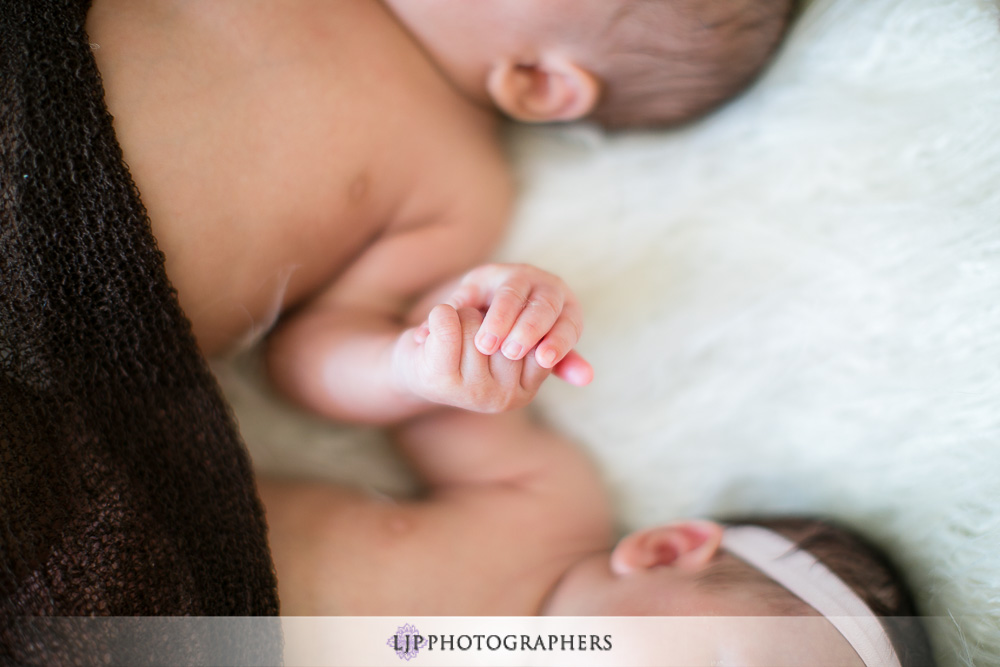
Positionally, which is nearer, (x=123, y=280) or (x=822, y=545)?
(x=123, y=280)

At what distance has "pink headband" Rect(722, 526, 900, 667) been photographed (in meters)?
0.64

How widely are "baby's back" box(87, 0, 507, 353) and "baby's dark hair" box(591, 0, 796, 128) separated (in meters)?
0.24

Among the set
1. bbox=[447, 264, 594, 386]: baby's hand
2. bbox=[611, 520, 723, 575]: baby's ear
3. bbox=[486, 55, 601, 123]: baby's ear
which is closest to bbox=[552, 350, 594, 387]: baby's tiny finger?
bbox=[447, 264, 594, 386]: baby's hand

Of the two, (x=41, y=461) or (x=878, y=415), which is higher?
(x=41, y=461)

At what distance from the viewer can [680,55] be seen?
32.5 inches

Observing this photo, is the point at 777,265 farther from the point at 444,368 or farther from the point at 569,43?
the point at 444,368

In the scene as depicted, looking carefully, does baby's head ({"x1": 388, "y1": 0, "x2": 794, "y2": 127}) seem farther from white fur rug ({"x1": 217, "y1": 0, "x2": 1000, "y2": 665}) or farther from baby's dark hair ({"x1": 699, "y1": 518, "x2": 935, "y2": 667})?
baby's dark hair ({"x1": 699, "y1": 518, "x2": 935, "y2": 667})

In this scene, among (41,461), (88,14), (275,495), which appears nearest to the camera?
(41,461)

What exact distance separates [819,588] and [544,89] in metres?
0.67

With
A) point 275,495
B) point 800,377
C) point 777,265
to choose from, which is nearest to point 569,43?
point 777,265

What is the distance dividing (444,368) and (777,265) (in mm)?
493

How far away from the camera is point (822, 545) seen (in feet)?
2.42

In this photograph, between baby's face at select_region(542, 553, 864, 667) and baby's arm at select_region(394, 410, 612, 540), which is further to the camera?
baby's arm at select_region(394, 410, 612, 540)

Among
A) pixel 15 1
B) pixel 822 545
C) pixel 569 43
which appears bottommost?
pixel 822 545
